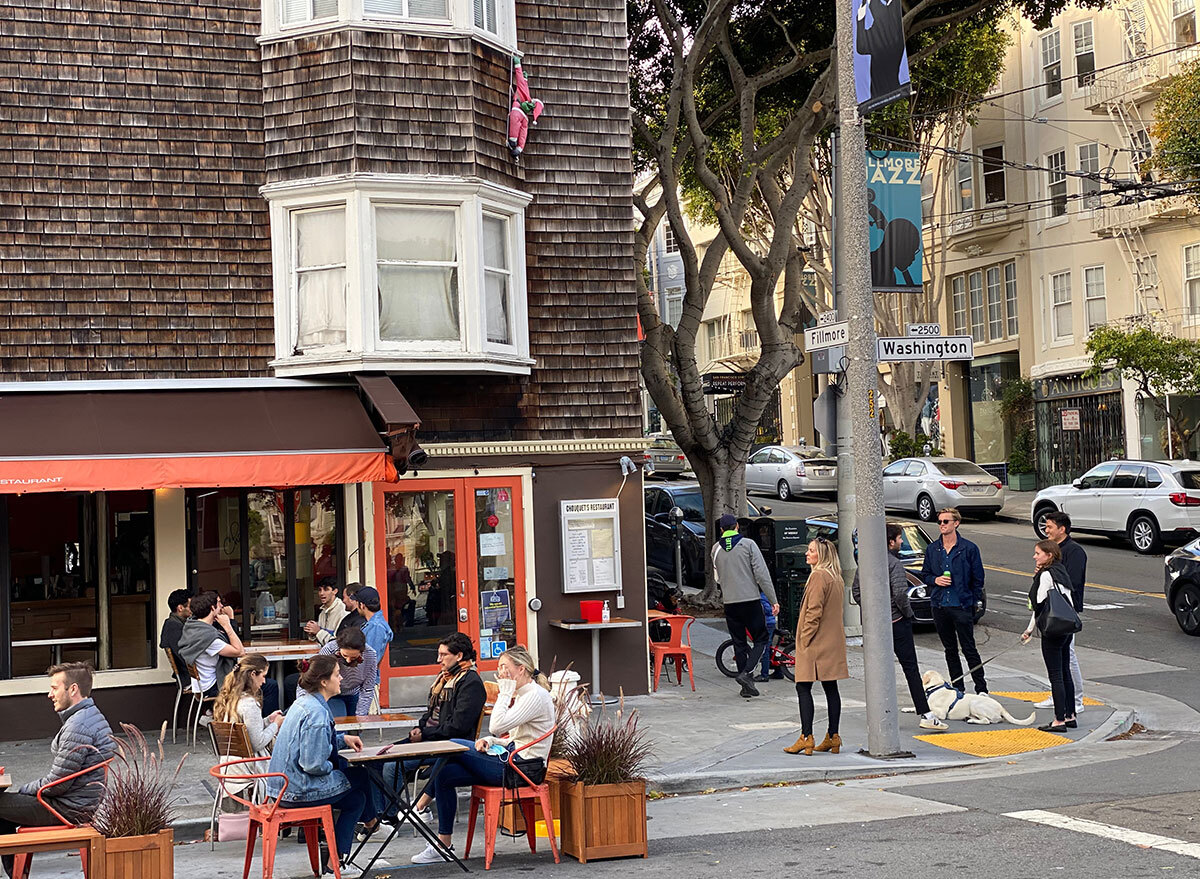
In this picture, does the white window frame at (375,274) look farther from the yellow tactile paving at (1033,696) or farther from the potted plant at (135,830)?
the potted plant at (135,830)

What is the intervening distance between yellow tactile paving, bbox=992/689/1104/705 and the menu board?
431cm

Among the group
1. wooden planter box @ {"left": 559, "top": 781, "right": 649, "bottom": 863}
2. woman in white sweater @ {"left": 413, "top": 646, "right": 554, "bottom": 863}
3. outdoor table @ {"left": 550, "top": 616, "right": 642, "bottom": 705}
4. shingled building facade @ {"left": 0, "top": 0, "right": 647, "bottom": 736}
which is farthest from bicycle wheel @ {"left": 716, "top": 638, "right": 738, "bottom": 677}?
wooden planter box @ {"left": 559, "top": 781, "right": 649, "bottom": 863}

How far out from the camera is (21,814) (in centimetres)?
845

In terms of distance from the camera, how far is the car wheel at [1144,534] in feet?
80.7

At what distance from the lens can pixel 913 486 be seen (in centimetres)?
3162

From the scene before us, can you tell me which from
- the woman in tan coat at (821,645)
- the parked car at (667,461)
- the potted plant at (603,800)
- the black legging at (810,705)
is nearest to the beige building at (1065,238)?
the parked car at (667,461)

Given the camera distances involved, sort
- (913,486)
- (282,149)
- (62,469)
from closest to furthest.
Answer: (62,469) < (282,149) < (913,486)

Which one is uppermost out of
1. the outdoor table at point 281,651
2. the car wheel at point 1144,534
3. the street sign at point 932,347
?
the street sign at point 932,347

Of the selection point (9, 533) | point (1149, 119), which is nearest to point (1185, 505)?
point (1149, 119)

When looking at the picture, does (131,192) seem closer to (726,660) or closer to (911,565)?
(726,660)

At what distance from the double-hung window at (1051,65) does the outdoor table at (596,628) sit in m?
26.3

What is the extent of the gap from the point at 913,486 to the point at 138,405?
21897mm

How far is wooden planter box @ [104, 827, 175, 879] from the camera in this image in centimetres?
748

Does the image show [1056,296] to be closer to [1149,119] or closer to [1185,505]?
[1149,119]
